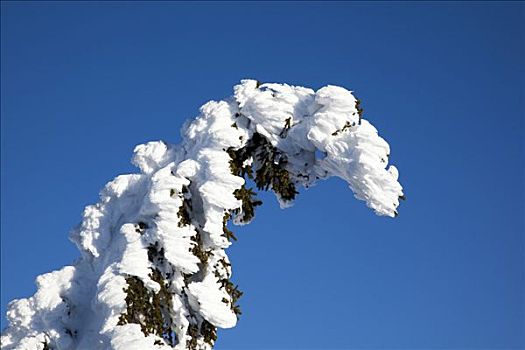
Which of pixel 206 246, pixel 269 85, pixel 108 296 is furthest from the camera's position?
pixel 269 85

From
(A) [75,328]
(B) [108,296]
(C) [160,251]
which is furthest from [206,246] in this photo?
(A) [75,328]

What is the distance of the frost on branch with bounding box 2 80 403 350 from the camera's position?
11141 mm

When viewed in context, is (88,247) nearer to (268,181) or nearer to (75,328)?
(75,328)

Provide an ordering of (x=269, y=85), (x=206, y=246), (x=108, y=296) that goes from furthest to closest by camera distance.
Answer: (x=269, y=85), (x=206, y=246), (x=108, y=296)

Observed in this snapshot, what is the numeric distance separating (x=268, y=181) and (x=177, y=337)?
8.41ft

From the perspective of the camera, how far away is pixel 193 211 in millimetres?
11812

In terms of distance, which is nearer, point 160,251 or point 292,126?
point 160,251

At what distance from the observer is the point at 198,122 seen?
40.2ft

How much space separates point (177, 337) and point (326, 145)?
10.9ft

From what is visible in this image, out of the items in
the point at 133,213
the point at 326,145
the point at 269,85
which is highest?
the point at 269,85

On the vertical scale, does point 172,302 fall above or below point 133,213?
below

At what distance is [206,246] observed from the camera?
38.1ft

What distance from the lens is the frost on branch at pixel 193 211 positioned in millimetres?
11141

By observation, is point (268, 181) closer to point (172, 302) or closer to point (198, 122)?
point (198, 122)
